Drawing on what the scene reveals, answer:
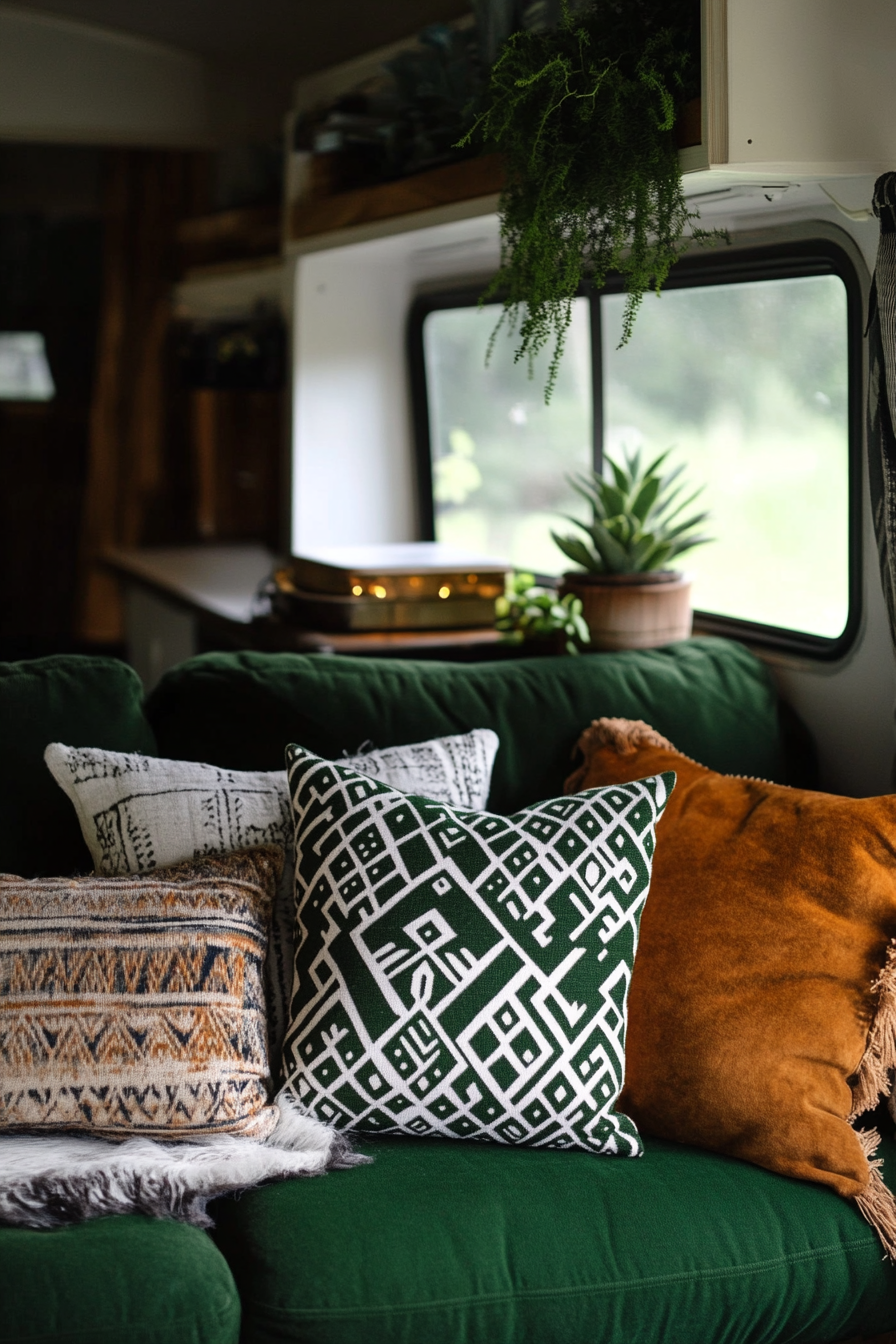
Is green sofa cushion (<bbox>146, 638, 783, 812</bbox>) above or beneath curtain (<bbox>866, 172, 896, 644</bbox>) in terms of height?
beneath

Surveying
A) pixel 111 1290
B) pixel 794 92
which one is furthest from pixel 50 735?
pixel 794 92

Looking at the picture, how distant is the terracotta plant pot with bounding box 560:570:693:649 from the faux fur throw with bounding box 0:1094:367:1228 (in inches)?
45.8

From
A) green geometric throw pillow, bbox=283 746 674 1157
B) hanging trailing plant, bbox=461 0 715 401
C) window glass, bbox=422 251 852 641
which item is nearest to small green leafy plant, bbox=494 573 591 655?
→ window glass, bbox=422 251 852 641

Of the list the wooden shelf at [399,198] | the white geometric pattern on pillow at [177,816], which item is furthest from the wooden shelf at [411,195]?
the white geometric pattern on pillow at [177,816]

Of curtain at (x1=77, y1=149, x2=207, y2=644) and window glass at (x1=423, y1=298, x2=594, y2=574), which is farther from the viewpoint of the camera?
curtain at (x1=77, y1=149, x2=207, y2=644)

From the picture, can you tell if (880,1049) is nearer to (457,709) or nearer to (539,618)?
(457,709)

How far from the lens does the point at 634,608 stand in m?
2.38

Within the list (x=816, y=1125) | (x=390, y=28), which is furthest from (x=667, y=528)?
(x=390, y=28)

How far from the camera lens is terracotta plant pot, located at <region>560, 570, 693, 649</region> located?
2373 mm

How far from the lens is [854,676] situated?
7.36 feet

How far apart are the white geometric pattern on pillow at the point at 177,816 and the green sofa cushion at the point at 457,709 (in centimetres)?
19

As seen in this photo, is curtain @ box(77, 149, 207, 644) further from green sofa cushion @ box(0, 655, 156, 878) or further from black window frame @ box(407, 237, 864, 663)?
green sofa cushion @ box(0, 655, 156, 878)

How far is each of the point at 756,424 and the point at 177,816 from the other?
Result: 142 cm

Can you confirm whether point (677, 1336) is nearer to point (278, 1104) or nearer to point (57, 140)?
point (278, 1104)
